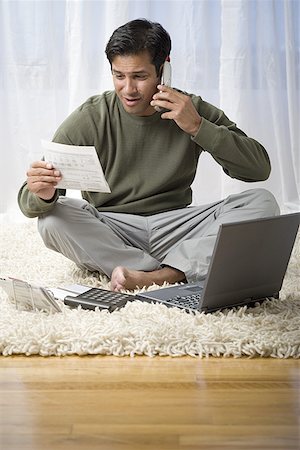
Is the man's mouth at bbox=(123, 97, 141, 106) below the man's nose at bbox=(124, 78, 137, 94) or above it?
below

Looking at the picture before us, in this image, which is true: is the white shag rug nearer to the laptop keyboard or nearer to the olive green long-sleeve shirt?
the laptop keyboard

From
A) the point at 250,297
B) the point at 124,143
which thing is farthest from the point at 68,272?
the point at 250,297

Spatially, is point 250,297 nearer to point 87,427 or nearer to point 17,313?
point 17,313

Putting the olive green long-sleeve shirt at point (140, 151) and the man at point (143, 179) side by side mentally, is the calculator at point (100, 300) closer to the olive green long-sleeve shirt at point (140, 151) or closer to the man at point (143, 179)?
the man at point (143, 179)

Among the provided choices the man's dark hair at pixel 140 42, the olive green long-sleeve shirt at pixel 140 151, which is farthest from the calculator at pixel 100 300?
the man's dark hair at pixel 140 42

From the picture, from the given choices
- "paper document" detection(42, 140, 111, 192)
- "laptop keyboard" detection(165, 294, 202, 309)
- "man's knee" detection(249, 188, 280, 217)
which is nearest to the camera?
"laptop keyboard" detection(165, 294, 202, 309)

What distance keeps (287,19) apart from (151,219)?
5.14ft

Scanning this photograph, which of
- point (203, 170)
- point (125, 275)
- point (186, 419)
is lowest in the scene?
point (203, 170)

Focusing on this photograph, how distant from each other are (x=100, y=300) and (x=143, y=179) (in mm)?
622

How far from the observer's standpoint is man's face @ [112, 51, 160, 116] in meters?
2.73

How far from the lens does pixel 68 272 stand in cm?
285

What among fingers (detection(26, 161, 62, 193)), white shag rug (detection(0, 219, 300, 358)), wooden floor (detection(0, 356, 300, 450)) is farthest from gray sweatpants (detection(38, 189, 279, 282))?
wooden floor (detection(0, 356, 300, 450))

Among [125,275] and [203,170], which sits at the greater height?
[125,275]

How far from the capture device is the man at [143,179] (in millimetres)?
2689
